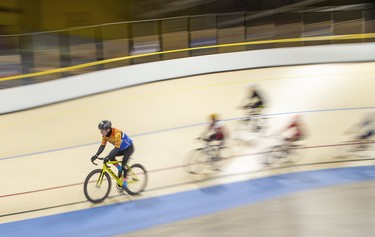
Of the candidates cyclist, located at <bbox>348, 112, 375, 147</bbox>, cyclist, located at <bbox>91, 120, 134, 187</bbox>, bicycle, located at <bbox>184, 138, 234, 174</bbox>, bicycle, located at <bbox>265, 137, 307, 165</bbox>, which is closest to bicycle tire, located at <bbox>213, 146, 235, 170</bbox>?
bicycle, located at <bbox>184, 138, 234, 174</bbox>

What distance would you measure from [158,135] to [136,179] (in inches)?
89.3

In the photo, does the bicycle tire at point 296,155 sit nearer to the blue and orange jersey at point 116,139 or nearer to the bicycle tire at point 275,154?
the bicycle tire at point 275,154

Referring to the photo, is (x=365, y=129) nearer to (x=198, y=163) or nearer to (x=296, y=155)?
(x=296, y=155)

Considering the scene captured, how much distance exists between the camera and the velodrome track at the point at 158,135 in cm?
687

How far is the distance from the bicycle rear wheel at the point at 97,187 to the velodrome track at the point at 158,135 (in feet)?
0.45

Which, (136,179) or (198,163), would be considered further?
(198,163)

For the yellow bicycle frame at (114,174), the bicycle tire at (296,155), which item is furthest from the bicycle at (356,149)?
the yellow bicycle frame at (114,174)

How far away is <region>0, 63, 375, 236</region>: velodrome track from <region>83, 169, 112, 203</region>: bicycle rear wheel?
14 cm

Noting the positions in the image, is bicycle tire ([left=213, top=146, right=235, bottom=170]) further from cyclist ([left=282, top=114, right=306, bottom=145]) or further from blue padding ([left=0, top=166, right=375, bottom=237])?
cyclist ([left=282, top=114, right=306, bottom=145])

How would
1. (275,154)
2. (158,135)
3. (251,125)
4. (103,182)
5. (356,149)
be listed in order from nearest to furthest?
(103,182) → (275,154) → (356,149) → (158,135) → (251,125)

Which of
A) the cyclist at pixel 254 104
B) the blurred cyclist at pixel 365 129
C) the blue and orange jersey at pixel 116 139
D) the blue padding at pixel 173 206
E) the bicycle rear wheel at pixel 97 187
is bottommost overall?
the blue padding at pixel 173 206

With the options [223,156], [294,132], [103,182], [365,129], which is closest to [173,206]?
[103,182]

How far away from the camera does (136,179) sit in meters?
7.15

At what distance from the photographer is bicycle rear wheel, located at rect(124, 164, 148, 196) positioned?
7.11 m
